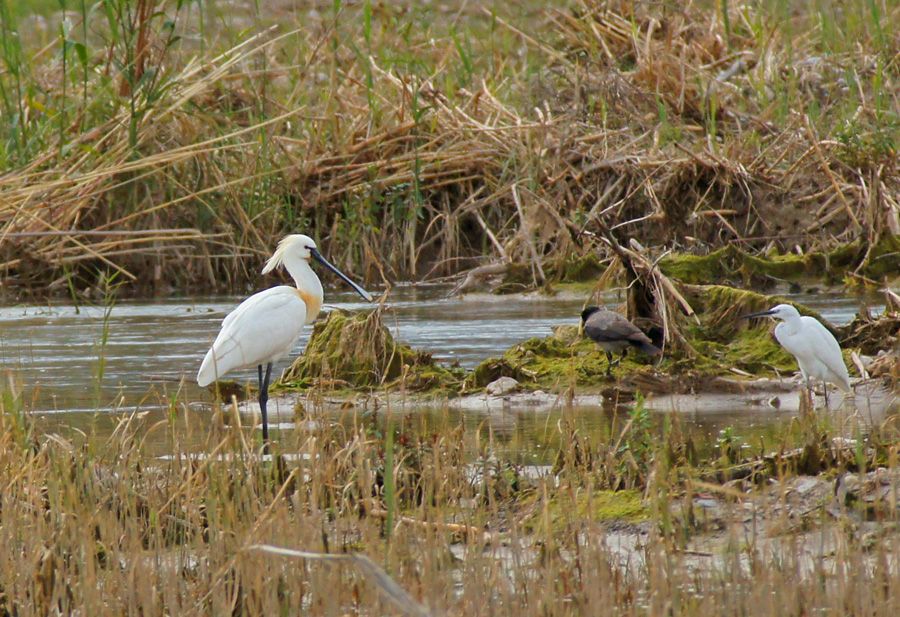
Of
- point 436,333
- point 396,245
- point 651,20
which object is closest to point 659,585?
point 436,333

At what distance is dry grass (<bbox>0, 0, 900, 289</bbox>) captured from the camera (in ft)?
45.9

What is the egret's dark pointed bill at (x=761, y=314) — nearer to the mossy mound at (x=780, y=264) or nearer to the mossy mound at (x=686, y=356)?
the mossy mound at (x=686, y=356)

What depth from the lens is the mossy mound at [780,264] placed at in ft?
40.8

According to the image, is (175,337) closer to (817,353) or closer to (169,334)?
(169,334)

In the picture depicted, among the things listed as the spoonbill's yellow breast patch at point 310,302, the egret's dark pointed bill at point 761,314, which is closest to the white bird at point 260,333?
the spoonbill's yellow breast patch at point 310,302

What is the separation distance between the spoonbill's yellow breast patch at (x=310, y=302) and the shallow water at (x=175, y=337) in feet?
2.18

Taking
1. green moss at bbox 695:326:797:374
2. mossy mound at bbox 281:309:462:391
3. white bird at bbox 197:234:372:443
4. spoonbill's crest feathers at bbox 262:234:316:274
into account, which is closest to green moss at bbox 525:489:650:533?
white bird at bbox 197:234:372:443

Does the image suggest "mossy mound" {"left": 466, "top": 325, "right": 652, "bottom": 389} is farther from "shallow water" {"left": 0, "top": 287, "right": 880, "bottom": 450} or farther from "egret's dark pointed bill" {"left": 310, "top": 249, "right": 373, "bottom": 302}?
"egret's dark pointed bill" {"left": 310, "top": 249, "right": 373, "bottom": 302}

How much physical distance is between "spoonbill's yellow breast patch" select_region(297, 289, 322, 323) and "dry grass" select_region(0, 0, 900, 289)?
13.7 feet

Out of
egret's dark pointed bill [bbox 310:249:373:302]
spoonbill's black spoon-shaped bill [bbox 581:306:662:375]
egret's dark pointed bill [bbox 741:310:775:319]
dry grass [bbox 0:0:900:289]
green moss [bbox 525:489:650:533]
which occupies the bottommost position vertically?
green moss [bbox 525:489:650:533]

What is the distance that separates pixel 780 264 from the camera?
1333cm

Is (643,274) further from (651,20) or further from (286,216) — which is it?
(651,20)

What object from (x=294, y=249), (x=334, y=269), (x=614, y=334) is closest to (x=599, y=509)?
(x=614, y=334)

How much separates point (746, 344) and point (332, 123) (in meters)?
6.48
